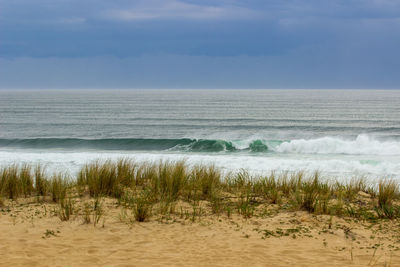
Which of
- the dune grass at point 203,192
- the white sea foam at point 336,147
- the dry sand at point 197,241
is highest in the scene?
the white sea foam at point 336,147

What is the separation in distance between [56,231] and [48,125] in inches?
1241

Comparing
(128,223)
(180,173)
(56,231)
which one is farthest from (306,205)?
(56,231)

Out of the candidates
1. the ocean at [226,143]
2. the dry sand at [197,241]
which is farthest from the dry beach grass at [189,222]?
the ocean at [226,143]

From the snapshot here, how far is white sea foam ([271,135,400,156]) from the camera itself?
71.0ft

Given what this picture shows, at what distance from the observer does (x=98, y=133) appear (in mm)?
29984

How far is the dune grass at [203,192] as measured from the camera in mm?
7359

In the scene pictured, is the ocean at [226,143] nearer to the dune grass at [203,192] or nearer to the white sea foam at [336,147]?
the white sea foam at [336,147]

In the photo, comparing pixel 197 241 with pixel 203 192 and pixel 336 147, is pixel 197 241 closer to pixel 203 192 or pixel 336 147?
pixel 203 192

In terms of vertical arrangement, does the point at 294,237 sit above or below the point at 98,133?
below

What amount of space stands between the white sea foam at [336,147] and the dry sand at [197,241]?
1575 cm

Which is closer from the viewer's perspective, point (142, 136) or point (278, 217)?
point (278, 217)

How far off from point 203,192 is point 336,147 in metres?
16.0

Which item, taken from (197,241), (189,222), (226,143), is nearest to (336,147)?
(226,143)

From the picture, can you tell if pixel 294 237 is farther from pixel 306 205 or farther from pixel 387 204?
pixel 387 204
